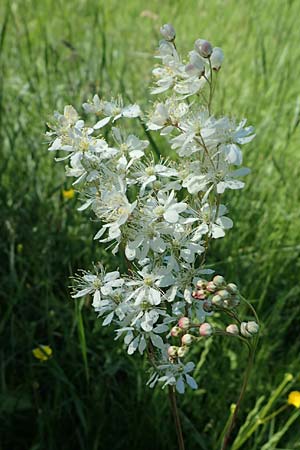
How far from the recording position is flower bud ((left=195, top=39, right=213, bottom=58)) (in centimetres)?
100

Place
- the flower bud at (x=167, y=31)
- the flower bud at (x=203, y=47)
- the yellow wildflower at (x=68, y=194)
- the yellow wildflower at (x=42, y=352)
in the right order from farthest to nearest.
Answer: the yellow wildflower at (x=68, y=194) < the yellow wildflower at (x=42, y=352) < the flower bud at (x=167, y=31) < the flower bud at (x=203, y=47)

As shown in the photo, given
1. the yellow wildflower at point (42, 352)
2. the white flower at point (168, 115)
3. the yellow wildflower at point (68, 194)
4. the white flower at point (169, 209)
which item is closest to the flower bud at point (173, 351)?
the white flower at point (169, 209)

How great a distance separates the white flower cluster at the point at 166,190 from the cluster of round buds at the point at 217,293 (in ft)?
0.09

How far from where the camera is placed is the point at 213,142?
3.30 feet

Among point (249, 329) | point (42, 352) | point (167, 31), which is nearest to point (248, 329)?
point (249, 329)

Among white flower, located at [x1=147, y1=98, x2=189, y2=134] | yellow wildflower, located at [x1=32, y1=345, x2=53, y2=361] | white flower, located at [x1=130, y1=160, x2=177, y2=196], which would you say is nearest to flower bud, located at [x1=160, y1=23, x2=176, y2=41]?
white flower, located at [x1=147, y1=98, x2=189, y2=134]

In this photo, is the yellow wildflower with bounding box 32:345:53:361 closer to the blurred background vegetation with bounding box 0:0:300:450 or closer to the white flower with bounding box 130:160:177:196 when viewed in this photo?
the blurred background vegetation with bounding box 0:0:300:450

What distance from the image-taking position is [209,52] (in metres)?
1.00

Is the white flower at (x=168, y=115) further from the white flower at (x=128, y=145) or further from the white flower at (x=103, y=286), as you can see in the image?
the white flower at (x=103, y=286)

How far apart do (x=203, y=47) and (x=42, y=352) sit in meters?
1.00

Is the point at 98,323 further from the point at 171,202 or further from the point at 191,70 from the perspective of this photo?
the point at 191,70

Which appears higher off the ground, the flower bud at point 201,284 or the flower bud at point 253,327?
the flower bud at point 201,284

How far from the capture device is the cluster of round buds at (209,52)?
3.27ft

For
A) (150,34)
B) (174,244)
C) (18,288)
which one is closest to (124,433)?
(18,288)
